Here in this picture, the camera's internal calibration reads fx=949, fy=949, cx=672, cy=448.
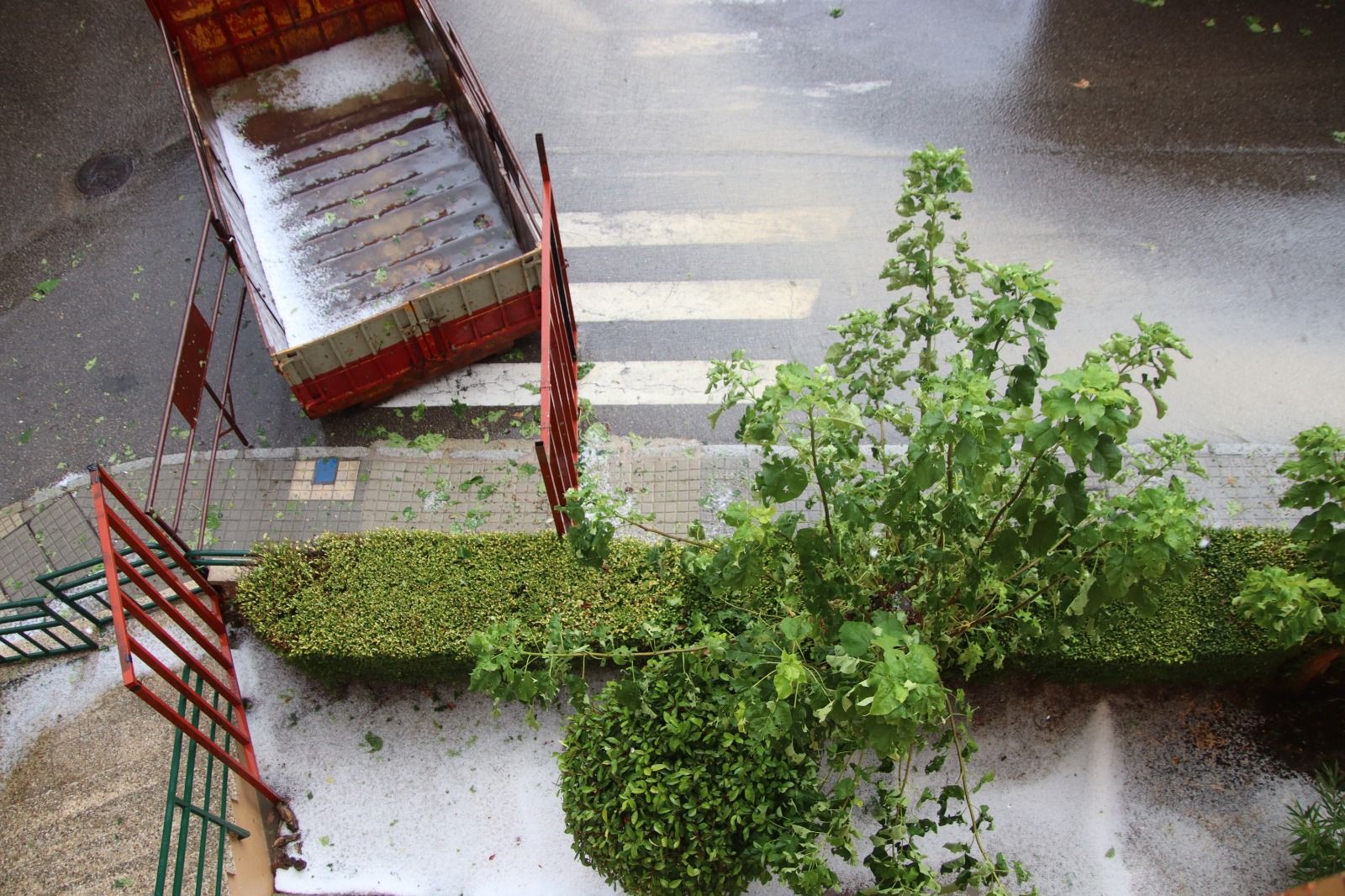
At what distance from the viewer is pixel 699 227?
991cm

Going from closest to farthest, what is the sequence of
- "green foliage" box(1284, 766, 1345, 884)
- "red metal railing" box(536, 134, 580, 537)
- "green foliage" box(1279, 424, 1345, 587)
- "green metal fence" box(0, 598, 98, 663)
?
"green foliage" box(1279, 424, 1345, 587) < "green foliage" box(1284, 766, 1345, 884) < "red metal railing" box(536, 134, 580, 537) < "green metal fence" box(0, 598, 98, 663)

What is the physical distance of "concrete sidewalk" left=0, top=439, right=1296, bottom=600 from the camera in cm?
814

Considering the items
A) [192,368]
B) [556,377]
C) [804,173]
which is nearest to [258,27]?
[192,368]

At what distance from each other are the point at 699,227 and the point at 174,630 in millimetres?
6135

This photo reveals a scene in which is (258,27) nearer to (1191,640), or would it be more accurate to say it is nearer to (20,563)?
(20,563)

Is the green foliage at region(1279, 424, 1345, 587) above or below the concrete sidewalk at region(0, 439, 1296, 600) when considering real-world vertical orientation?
above

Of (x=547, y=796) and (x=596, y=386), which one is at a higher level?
(x=596, y=386)

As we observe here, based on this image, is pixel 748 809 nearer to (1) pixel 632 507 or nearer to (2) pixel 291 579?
(1) pixel 632 507

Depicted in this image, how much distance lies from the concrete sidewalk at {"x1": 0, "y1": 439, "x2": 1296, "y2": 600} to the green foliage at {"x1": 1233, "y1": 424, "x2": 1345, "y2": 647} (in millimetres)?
2366

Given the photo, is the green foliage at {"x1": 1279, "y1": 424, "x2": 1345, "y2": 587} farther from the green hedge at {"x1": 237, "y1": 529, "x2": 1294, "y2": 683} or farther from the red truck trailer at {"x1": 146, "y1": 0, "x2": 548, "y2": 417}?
the red truck trailer at {"x1": 146, "y1": 0, "x2": 548, "y2": 417}

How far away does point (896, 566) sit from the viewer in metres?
5.61

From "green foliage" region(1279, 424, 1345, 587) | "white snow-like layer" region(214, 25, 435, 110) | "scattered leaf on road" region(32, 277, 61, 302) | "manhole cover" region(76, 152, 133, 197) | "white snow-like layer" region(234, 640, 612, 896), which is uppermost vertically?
"white snow-like layer" region(214, 25, 435, 110)

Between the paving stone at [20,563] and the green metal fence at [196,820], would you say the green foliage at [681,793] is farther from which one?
the paving stone at [20,563]

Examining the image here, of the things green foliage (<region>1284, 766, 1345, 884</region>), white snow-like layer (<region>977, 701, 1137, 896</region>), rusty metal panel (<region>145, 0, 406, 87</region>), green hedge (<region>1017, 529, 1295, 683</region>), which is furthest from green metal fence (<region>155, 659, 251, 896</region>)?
green foliage (<region>1284, 766, 1345, 884</region>)
